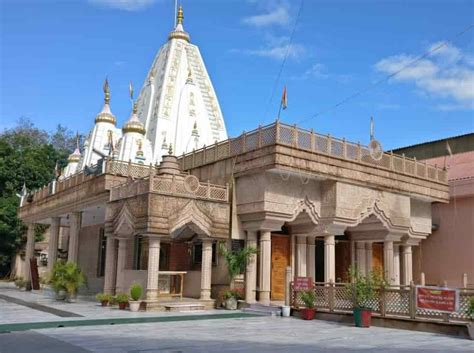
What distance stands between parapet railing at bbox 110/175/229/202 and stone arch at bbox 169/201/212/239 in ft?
1.41

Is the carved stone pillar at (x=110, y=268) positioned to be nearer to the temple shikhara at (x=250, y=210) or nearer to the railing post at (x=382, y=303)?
the temple shikhara at (x=250, y=210)


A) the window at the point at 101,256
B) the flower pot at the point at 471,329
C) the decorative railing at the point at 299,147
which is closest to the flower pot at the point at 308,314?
the flower pot at the point at 471,329

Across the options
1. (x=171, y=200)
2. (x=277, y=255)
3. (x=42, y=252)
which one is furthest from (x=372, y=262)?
(x=42, y=252)

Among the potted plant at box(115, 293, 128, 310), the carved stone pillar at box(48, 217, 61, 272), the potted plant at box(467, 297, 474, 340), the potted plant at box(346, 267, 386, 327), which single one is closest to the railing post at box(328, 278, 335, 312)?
the potted plant at box(346, 267, 386, 327)

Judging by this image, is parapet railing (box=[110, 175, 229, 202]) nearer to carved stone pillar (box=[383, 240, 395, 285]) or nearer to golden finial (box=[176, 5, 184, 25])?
carved stone pillar (box=[383, 240, 395, 285])

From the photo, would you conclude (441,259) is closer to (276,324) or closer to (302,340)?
(276,324)

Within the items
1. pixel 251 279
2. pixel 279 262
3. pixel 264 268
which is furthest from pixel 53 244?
pixel 264 268

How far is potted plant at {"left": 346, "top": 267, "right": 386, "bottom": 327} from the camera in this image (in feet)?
42.4

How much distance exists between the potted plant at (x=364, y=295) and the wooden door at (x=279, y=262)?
6.25 meters

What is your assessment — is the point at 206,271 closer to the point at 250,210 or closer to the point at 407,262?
the point at 250,210

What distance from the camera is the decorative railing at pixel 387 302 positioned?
11672 millimetres

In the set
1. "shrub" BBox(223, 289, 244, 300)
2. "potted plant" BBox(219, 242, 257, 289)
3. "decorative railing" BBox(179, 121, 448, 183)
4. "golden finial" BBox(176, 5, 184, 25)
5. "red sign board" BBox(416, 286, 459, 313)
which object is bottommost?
"shrub" BBox(223, 289, 244, 300)

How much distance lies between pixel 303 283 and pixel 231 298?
117 inches

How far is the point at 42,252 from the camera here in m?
38.4
